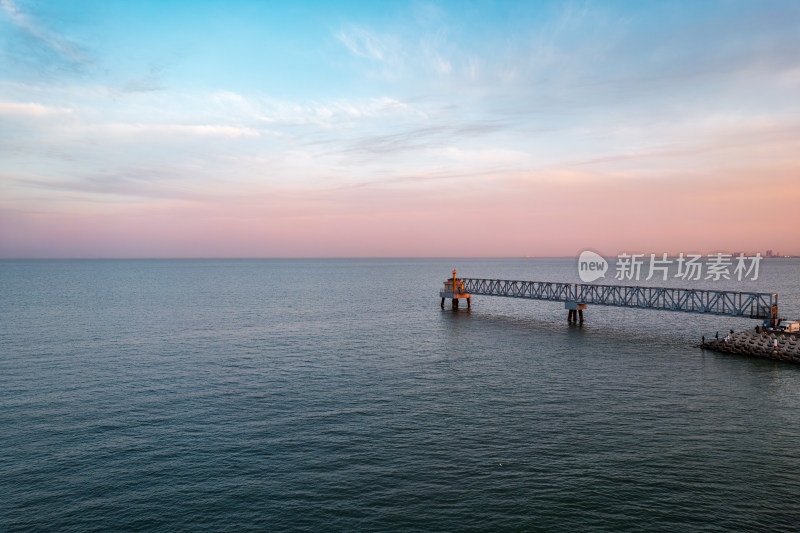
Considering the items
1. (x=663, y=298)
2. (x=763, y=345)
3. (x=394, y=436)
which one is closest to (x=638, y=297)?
(x=663, y=298)

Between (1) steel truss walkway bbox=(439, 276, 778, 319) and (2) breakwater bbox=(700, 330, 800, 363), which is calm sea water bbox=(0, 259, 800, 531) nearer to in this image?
(2) breakwater bbox=(700, 330, 800, 363)

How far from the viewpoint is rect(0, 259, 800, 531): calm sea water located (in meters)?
21.0

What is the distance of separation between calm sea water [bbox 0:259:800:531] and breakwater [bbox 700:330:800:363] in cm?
224

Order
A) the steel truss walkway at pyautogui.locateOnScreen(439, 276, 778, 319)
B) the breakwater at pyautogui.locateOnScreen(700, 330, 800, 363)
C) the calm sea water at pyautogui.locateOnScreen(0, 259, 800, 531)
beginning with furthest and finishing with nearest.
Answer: the steel truss walkway at pyautogui.locateOnScreen(439, 276, 778, 319) → the breakwater at pyautogui.locateOnScreen(700, 330, 800, 363) → the calm sea water at pyautogui.locateOnScreen(0, 259, 800, 531)

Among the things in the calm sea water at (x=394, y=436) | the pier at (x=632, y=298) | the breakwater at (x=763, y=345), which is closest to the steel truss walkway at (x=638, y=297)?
the pier at (x=632, y=298)

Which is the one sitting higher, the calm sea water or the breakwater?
the breakwater

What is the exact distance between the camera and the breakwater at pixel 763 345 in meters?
47.5

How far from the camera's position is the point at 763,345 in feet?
163

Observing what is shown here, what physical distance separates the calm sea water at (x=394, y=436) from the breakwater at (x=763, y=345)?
7.35 feet

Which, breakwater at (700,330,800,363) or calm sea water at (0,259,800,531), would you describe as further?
breakwater at (700,330,800,363)

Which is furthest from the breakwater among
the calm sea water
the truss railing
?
the truss railing

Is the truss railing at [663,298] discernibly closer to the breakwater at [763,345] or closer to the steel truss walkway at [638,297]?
the steel truss walkway at [638,297]

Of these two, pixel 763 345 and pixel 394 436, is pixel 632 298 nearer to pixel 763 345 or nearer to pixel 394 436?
pixel 763 345

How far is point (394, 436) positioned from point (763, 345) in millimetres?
42550
